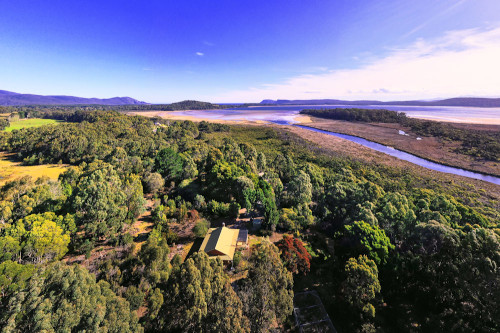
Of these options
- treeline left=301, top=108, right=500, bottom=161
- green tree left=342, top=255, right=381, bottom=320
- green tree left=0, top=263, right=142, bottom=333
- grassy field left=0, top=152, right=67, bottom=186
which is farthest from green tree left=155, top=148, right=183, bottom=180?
treeline left=301, top=108, right=500, bottom=161

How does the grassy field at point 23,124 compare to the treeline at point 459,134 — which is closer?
the treeline at point 459,134

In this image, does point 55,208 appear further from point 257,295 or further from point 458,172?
point 458,172

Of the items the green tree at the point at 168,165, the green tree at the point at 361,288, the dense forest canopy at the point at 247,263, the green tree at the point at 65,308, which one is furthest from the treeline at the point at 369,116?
the green tree at the point at 65,308

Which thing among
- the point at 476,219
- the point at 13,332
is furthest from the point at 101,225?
the point at 476,219

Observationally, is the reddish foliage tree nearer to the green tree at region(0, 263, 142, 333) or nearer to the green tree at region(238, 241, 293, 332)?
the green tree at region(238, 241, 293, 332)

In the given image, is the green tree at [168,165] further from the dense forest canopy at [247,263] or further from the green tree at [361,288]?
the green tree at [361,288]

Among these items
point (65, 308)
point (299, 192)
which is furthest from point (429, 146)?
point (65, 308)
